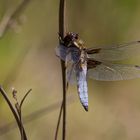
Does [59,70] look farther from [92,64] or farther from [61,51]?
[61,51]

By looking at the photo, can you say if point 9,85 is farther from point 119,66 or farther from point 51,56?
point 51,56

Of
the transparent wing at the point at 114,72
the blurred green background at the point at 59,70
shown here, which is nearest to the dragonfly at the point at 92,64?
the transparent wing at the point at 114,72

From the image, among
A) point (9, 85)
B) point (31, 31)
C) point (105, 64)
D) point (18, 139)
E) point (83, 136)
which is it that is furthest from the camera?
point (31, 31)

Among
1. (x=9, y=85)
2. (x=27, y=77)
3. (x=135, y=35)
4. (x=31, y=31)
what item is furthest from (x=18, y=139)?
(x=135, y=35)

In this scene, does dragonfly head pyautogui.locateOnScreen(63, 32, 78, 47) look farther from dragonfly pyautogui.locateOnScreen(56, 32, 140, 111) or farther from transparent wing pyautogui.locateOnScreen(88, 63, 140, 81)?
transparent wing pyautogui.locateOnScreen(88, 63, 140, 81)

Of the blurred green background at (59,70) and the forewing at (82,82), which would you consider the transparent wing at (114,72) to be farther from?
the blurred green background at (59,70)

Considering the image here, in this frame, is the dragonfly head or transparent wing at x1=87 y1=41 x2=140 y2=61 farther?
transparent wing at x1=87 y1=41 x2=140 y2=61

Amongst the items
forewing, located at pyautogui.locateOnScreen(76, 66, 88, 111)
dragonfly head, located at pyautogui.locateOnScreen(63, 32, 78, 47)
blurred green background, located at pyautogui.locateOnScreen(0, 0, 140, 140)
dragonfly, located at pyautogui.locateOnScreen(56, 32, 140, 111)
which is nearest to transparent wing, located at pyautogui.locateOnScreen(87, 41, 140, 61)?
dragonfly, located at pyautogui.locateOnScreen(56, 32, 140, 111)
